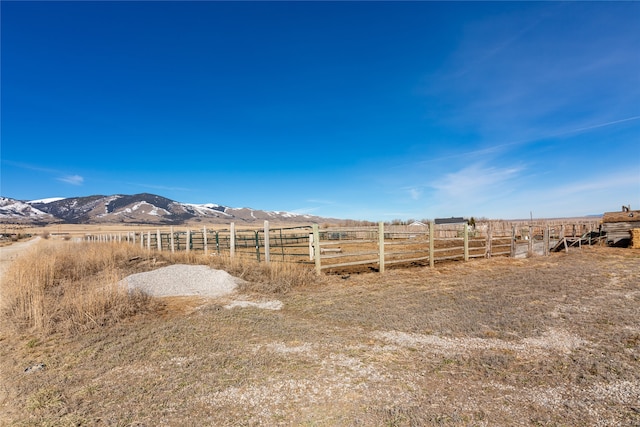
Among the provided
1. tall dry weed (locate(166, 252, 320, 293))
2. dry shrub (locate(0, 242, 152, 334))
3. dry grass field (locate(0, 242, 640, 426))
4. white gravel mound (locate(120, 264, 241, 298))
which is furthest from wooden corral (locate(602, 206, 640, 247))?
dry shrub (locate(0, 242, 152, 334))

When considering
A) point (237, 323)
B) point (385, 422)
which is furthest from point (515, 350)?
point (237, 323)

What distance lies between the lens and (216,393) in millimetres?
3008

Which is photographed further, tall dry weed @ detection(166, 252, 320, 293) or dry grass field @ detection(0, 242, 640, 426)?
tall dry weed @ detection(166, 252, 320, 293)

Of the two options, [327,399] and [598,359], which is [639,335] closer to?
[598,359]

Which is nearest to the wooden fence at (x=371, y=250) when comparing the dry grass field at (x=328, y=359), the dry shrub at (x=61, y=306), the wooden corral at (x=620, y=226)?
the wooden corral at (x=620, y=226)

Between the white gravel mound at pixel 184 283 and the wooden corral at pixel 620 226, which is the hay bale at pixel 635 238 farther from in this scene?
the white gravel mound at pixel 184 283

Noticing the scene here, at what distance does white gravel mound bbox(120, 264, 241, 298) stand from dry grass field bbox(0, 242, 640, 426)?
75 cm

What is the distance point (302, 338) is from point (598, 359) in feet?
12.2

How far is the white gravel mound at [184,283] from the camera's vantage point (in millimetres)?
7824

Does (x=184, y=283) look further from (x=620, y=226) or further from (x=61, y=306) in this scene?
(x=620, y=226)

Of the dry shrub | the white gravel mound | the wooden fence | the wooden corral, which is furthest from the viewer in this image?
the wooden corral

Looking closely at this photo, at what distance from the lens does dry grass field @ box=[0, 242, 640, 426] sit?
267cm

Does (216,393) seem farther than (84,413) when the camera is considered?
Yes

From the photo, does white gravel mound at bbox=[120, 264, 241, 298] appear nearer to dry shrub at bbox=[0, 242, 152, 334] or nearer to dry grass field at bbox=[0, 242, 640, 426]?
dry grass field at bbox=[0, 242, 640, 426]
